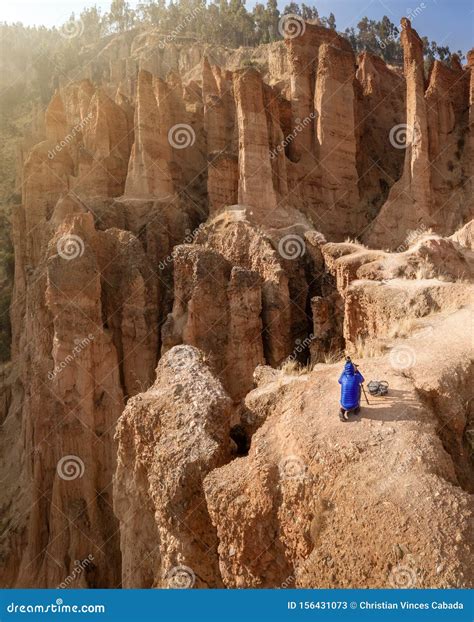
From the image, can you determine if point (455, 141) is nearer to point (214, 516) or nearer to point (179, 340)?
point (179, 340)

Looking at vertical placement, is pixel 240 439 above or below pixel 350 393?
below

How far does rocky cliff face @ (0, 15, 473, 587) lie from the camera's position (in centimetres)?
568

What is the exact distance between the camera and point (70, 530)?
51.4 ft

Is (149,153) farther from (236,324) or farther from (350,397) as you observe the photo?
(350,397)

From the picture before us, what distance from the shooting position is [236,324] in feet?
52.1

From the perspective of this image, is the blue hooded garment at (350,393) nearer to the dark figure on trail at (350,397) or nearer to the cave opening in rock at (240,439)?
the dark figure on trail at (350,397)

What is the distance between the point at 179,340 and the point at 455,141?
20.8 metres

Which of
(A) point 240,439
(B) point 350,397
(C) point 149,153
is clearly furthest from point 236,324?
(C) point 149,153

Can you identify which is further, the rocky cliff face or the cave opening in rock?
the cave opening in rock

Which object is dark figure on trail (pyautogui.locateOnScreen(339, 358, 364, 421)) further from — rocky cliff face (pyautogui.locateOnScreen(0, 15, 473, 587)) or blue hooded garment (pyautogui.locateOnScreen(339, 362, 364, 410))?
rocky cliff face (pyautogui.locateOnScreen(0, 15, 473, 587))

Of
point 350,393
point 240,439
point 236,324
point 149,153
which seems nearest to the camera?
point 350,393

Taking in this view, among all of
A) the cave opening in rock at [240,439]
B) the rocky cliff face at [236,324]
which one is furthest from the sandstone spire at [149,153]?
the cave opening in rock at [240,439]

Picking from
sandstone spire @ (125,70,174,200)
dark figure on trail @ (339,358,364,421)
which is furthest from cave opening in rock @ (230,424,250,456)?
sandstone spire @ (125,70,174,200)

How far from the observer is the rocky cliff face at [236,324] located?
5680 mm
